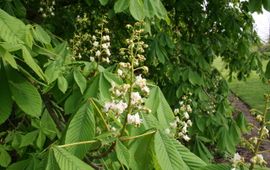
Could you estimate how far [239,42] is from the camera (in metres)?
5.19

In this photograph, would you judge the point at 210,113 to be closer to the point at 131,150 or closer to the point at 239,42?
the point at 239,42

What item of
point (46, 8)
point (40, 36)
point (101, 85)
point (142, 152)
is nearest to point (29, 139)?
point (40, 36)

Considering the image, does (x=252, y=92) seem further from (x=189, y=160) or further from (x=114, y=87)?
(x=189, y=160)

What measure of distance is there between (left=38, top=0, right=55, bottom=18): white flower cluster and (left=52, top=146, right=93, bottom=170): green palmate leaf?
3.24 meters

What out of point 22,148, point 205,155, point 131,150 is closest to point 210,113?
point 205,155

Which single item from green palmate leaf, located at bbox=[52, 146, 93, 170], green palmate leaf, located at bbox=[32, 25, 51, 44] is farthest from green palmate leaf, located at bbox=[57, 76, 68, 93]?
green palmate leaf, located at bbox=[52, 146, 93, 170]

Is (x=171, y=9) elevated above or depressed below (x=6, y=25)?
above

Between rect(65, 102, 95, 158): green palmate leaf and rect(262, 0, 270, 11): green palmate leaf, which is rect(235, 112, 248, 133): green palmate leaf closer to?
rect(262, 0, 270, 11): green palmate leaf

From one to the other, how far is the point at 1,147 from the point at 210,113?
277 centimetres

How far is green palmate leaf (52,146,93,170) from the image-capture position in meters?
1.20

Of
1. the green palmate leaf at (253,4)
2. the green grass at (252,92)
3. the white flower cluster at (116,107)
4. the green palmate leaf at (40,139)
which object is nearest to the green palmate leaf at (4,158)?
the green palmate leaf at (40,139)

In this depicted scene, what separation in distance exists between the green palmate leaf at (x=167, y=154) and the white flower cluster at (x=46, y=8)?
3.28m

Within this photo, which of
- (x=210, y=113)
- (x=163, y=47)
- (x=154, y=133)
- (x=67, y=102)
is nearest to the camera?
(x=154, y=133)

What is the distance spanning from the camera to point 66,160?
1.21 metres
